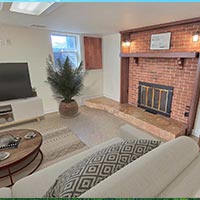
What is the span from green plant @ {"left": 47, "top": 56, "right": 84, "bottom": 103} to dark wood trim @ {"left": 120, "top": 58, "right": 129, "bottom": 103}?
111 cm

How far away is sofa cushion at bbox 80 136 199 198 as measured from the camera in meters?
0.62

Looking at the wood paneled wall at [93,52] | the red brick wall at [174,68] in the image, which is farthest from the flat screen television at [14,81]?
the red brick wall at [174,68]

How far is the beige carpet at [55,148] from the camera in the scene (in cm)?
184

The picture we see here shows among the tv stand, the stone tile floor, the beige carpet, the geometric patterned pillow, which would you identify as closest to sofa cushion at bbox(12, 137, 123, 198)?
the geometric patterned pillow

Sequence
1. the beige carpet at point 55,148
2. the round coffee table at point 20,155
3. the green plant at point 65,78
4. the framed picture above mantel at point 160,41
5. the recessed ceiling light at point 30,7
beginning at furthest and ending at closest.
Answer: the green plant at point 65,78 → the framed picture above mantel at point 160,41 → the beige carpet at point 55,148 → the recessed ceiling light at point 30,7 → the round coffee table at point 20,155

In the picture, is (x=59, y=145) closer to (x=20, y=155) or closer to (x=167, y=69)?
(x=20, y=155)

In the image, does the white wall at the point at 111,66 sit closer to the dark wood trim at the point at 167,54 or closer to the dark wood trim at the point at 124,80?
the dark wood trim at the point at 124,80

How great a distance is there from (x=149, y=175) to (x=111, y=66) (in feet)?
12.5

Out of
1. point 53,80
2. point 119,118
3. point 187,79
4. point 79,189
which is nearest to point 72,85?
point 53,80

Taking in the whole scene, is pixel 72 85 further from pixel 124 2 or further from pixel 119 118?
pixel 124 2

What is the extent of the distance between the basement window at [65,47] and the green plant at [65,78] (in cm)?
39

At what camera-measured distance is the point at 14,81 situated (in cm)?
300

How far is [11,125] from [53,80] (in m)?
1.31

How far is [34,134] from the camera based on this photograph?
2018 millimetres
